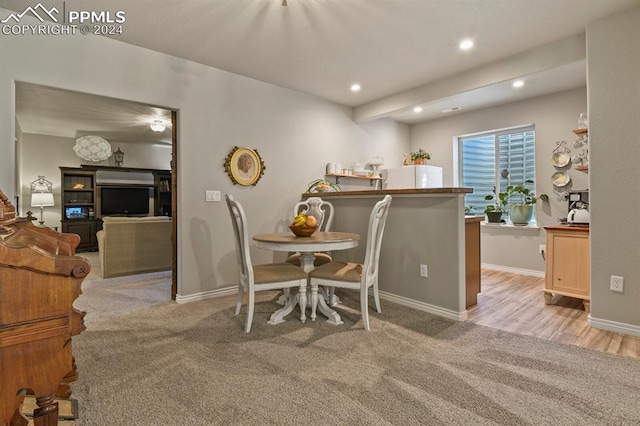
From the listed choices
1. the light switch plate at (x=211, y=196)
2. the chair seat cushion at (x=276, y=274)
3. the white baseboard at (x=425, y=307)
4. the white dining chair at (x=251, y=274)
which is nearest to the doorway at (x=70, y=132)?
the light switch plate at (x=211, y=196)

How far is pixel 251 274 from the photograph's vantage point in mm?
2592

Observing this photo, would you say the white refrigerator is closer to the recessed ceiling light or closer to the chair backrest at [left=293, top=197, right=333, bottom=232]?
the chair backrest at [left=293, top=197, right=333, bottom=232]

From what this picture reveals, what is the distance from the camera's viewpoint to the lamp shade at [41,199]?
6.28 metres

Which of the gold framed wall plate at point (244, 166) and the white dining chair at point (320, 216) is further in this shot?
the gold framed wall plate at point (244, 166)

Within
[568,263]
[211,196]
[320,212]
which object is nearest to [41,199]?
[211,196]

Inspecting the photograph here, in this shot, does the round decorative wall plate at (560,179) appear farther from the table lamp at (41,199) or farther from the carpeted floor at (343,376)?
the table lamp at (41,199)

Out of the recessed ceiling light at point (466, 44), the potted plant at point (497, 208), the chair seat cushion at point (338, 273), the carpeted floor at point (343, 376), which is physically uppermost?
the recessed ceiling light at point (466, 44)

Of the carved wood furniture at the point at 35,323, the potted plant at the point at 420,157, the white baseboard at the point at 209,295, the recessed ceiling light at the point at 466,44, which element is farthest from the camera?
the potted plant at the point at 420,157

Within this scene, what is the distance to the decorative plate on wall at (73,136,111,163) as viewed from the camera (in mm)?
6082

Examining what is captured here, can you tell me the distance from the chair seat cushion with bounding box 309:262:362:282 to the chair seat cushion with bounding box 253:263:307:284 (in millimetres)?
124

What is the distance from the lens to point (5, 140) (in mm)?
2520

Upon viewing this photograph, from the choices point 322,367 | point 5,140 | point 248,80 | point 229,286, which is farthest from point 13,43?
point 322,367

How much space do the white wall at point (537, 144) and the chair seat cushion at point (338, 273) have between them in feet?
10.6

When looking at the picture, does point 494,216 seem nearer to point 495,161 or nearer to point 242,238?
point 495,161
